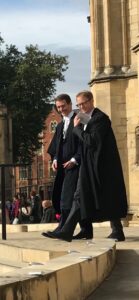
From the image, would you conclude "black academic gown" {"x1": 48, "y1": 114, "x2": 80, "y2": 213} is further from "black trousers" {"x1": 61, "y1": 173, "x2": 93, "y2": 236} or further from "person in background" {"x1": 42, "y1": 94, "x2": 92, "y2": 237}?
"black trousers" {"x1": 61, "y1": 173, "x2": 93, "y2": 236}

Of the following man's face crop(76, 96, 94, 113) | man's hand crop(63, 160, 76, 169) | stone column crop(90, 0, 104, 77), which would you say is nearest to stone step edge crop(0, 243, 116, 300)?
man's hand crop(63, 160, 76, 169)

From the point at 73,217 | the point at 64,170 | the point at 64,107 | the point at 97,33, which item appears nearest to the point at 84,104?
the point at 64,107

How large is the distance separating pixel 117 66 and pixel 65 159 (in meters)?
14.1

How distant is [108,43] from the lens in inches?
885

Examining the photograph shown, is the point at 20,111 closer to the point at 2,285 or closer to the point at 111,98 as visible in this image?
the point at 111,98

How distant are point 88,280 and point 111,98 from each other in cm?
1708

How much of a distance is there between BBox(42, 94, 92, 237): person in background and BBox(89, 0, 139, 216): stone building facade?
13.3m

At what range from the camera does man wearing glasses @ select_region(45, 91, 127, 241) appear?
818 cm

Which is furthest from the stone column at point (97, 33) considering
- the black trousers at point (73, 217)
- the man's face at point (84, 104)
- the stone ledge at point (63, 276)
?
the stone ledge at point (63, 276)

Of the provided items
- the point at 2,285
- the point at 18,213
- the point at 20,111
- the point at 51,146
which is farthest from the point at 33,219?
the point at 20,111

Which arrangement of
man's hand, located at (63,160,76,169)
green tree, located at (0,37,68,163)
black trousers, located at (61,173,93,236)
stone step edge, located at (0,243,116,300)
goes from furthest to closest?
green tree, located at (0,37,68,163) < man's hand, located at (63,160,76,169) < black trousers, located at (61,173,93,236) < stone step edge, located at (0,243,116,300)

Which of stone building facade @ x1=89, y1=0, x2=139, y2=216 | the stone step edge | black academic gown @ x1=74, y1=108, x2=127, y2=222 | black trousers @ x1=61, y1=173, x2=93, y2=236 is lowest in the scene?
the stone step edge

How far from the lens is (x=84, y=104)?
28.0 ft

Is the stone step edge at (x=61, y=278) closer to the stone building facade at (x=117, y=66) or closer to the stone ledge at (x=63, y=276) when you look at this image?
the stone ledge at (x=63, y=276)
